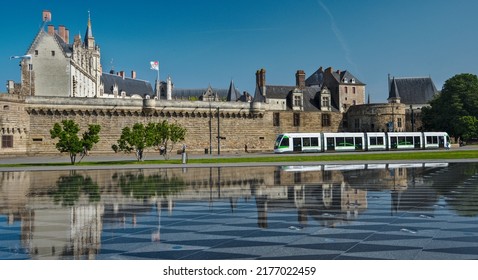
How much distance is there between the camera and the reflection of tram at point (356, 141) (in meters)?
49.9

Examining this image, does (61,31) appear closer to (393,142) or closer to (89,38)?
(89,38)

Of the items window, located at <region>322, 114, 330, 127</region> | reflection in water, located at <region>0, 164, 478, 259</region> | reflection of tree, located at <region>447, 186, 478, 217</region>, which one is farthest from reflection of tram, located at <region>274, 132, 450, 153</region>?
reflection of tree, located at <region>447, 186, 478, 217</region>

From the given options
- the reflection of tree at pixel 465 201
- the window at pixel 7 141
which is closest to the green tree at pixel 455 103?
the window at pixel 7 141

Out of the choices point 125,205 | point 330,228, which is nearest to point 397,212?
point 330,228

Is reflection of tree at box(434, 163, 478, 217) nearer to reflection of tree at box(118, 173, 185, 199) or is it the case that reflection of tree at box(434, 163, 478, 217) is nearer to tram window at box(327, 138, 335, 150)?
reflection of tree at box(118, 173, 185, 199)

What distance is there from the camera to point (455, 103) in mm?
66625

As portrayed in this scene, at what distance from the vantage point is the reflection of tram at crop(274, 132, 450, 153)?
49.9 m

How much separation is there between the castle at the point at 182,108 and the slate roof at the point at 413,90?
0.16 m

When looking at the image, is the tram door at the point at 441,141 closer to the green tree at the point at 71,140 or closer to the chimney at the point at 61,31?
the green tree at the point at 71,140

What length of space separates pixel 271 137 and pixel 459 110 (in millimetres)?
26561

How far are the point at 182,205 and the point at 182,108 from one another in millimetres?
46398

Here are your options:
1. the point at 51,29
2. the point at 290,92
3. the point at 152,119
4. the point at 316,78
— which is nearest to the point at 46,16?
the point at 51,29

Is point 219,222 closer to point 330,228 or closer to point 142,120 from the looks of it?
point 330,228

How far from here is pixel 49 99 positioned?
169ft
